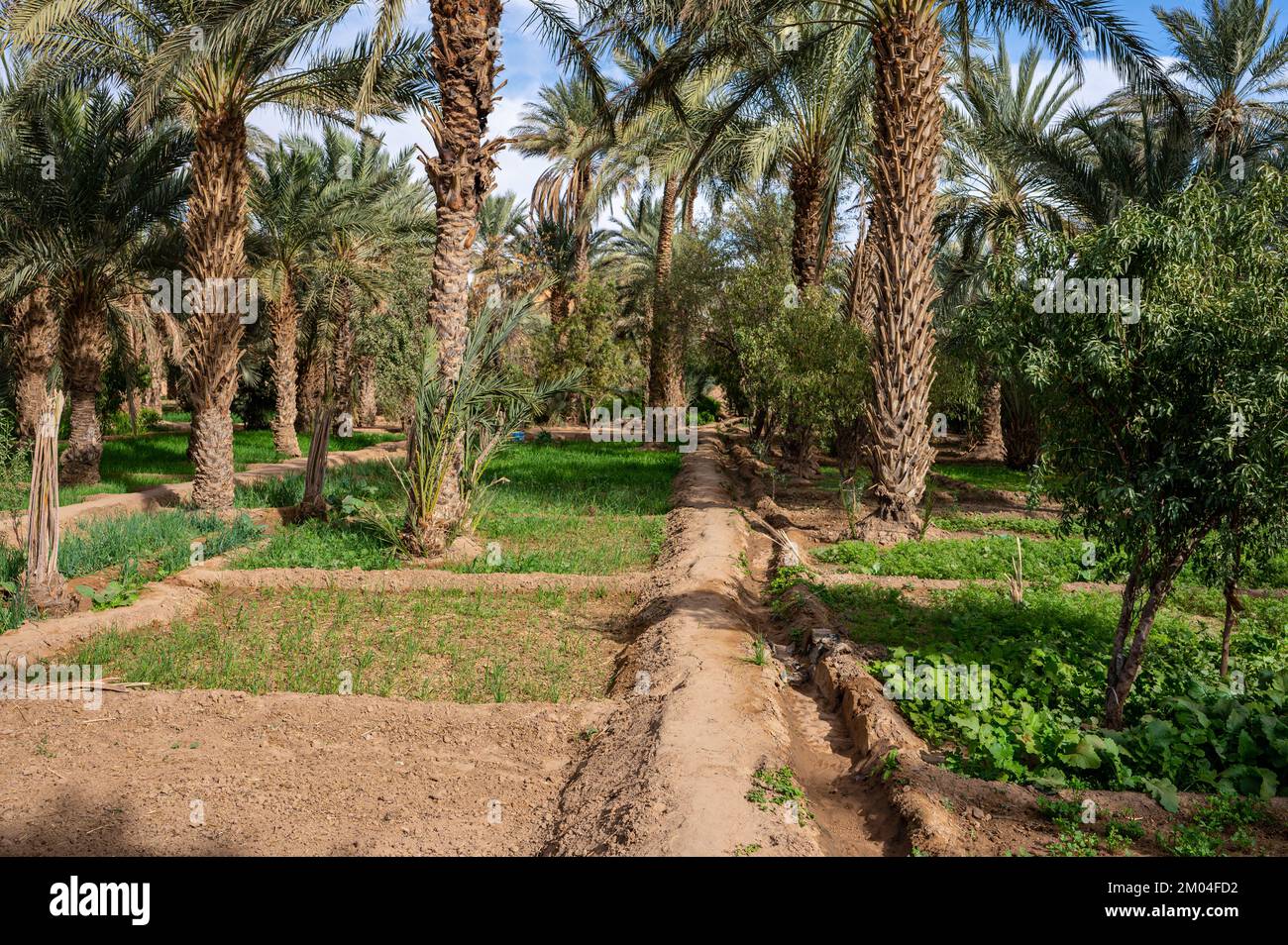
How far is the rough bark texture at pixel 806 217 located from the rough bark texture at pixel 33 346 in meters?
15.0

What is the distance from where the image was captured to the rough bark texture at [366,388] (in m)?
29.2

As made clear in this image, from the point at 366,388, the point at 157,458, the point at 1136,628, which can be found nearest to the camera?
the point at 1136,628

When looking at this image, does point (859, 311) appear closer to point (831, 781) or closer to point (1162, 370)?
point (1162, 370)

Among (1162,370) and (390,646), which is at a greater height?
(1162,370)

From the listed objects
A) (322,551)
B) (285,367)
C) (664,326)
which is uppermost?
(664,326)

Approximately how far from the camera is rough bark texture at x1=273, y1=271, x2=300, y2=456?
70.7 feet

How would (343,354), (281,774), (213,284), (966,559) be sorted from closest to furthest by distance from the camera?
(281,774), (966,559), (213,284), (343,354)

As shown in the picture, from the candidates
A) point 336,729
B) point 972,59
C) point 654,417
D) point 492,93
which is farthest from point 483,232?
point 336,729

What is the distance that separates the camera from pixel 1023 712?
5434 millimetres

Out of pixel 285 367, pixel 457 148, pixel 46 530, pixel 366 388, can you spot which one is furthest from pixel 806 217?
pixel 366 388

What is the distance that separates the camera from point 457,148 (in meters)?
11.1

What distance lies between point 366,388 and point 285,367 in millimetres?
10438

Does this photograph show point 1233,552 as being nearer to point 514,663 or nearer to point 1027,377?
point 1027,377

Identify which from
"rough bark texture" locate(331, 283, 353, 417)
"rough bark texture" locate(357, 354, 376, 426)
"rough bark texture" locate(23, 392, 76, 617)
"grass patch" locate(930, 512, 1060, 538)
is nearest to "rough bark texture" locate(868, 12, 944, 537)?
"grass patch" locate(930, 512, 1060, 538)
